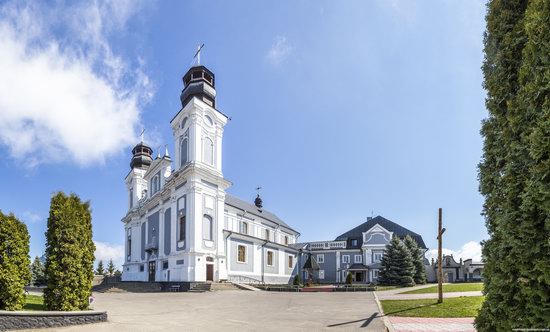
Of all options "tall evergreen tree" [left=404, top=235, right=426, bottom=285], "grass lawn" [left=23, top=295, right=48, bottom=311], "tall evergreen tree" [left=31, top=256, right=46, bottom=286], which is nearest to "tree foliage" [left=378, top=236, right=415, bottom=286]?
"tall evergreen tree" [left=404, top=235, right=426, bottom=285]

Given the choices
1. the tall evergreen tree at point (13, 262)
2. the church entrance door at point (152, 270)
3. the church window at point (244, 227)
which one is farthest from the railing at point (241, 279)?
the tall evergreen tree at point (13, 262)

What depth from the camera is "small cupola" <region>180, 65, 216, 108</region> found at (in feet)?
117

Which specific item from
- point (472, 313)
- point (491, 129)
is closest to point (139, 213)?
point (472, 313)

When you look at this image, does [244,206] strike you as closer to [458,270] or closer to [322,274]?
[322,274]

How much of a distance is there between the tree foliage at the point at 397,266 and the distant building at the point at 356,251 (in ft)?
38.2

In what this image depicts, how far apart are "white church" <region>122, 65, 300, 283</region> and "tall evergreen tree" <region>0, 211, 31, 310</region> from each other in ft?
68.7

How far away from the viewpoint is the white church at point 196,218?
106 feet

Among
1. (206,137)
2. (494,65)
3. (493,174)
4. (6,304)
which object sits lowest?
(6,304)

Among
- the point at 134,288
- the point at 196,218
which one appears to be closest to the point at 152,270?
the point at 134,288

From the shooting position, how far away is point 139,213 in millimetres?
44906

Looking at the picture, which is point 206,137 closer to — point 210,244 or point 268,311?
point 210,244

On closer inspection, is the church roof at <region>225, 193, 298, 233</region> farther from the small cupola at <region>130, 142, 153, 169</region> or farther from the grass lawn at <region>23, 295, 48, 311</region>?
the grass lawn at <region>23, 295, 48, 311</region>

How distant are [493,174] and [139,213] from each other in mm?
44755

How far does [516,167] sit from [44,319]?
1059 cm
